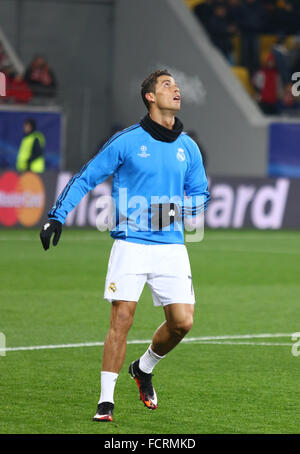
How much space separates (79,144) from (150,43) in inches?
130

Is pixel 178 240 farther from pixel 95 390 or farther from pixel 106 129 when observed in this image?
pixel 106 129

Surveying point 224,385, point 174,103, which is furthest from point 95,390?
point 174,103

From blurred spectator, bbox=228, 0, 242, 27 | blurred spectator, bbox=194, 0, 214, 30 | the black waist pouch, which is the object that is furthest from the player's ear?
blurred spectator, bbox=194, 0, 214, 30

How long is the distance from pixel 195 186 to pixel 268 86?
69.4 ft

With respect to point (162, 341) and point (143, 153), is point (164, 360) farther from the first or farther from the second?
point (143, 153)

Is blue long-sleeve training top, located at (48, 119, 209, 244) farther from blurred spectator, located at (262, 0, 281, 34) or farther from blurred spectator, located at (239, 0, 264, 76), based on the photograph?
blurred spectator, located at (262, 0, 281, 34)

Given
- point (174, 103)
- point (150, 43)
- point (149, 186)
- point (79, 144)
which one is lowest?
point (149, 186)

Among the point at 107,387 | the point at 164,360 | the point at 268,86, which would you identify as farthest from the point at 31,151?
the point at 107,387

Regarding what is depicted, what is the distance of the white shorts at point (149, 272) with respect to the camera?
284 inches

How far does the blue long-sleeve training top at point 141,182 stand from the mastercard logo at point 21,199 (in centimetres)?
1456

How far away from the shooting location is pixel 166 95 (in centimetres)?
733

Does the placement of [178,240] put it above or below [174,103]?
below

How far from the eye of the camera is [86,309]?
41.2ft

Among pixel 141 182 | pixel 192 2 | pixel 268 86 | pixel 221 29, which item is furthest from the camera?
pixel 192 2
